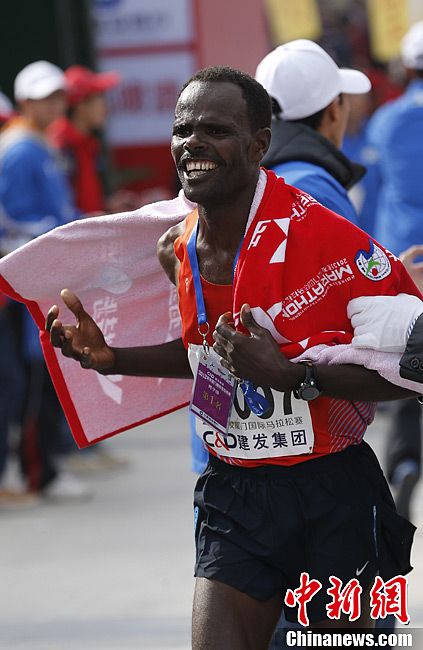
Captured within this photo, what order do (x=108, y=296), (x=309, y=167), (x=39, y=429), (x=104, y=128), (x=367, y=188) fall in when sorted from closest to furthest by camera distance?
(x=108, y=296) → (x=309, y=167) → (x=39, y=429) → (x=367, y=188) → (x=104, y=128)

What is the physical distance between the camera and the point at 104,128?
10719mm

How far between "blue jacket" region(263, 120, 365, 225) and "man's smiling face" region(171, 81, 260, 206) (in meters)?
0.66

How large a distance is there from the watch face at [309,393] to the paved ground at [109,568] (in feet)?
7.23

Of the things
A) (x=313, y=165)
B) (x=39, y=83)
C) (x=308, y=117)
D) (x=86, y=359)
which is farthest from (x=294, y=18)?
(x=86, y=359)

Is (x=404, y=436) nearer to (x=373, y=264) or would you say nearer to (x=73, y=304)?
(x=73, y=304)

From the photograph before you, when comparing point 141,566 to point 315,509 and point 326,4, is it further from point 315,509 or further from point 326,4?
point 326,4

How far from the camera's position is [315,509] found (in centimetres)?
317

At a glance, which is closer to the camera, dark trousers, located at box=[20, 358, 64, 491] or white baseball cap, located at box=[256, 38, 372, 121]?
white baseball cap, located at box=[256, 38, 372, 121]

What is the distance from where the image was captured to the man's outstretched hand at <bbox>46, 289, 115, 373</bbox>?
3449 millimetres

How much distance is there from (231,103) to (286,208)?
263mm

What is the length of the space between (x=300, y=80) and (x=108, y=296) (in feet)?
2.77

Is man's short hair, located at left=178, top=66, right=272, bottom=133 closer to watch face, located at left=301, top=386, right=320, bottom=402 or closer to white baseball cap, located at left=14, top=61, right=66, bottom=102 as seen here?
watch face, located at left=301, top=386, right=320, bottom=402

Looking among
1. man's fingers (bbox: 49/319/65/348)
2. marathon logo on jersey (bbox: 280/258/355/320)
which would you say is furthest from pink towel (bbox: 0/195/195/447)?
marathon logo on jersey (bbox: 280/258/355/320)

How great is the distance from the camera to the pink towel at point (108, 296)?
12.1 feet
